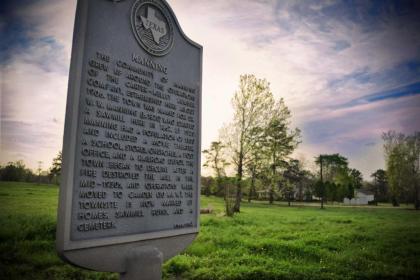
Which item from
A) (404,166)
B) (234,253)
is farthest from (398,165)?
(234,253)

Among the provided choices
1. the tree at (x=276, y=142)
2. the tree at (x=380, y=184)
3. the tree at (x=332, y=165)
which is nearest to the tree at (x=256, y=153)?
the tree at (x=276, y=142)

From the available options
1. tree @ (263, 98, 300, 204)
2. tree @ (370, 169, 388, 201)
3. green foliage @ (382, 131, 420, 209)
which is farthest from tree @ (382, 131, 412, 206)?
tree @ (370, 169, 388, 201)

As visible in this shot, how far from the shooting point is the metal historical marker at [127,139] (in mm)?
3848

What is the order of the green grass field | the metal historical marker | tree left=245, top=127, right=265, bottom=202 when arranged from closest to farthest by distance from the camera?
the metal historical marker
the green grass field
tree left=245, top=127, right=265, bottom=202

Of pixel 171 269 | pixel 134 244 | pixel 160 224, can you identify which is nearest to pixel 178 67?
pixel 160 224

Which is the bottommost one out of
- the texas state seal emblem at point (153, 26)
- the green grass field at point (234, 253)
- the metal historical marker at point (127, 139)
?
the green grass field at point (234, 253)

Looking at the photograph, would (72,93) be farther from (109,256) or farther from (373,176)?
(373,176)

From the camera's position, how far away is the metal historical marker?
3848 millimetres

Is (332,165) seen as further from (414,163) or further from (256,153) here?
(256,153)

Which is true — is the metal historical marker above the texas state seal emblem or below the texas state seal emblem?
below

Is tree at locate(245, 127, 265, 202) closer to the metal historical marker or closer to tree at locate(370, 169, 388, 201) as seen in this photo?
the metal historical marker

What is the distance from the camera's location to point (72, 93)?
12.8 feet

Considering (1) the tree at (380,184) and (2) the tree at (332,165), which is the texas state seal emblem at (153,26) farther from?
(1) the tree at (380,184)

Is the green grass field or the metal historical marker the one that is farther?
the green grass field
